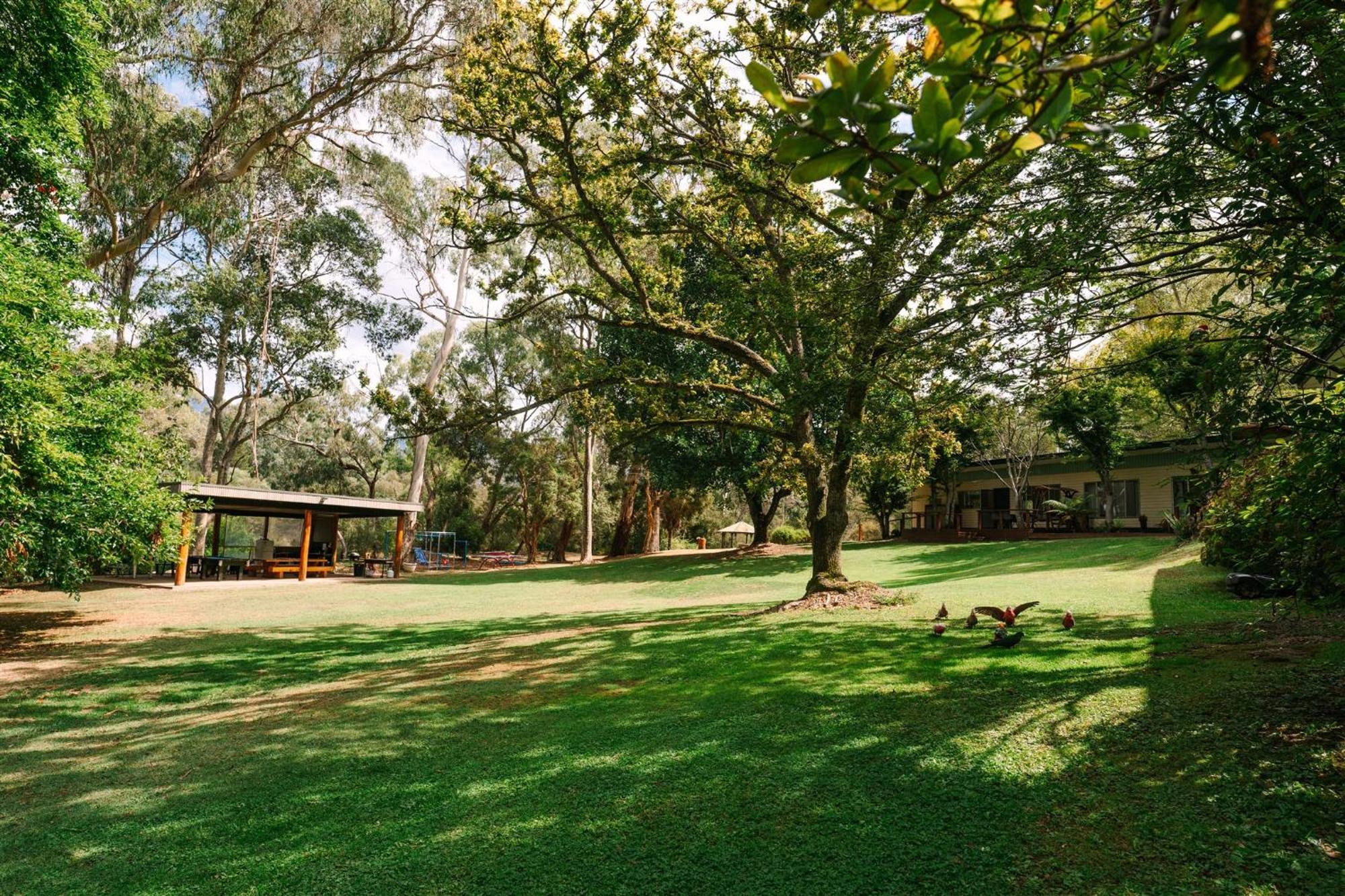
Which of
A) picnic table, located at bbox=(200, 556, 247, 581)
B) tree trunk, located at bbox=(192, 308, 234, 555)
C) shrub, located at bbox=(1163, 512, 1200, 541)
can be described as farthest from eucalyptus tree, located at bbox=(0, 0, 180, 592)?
tree trunk, located at bbox=(192, 308, 234, 555)

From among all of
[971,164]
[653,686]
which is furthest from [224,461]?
[971,164]

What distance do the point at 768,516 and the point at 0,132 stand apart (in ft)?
80.9

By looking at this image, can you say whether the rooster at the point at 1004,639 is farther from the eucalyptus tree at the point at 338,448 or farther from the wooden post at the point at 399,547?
the eucalyptus tree at the point at 338,448

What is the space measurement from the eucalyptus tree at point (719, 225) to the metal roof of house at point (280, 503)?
406 inches

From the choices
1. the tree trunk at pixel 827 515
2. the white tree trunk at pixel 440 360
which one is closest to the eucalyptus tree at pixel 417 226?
the white tree trunk at pixel 440 360

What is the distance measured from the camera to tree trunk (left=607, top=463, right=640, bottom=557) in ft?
105

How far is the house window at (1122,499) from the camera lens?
85.6ft

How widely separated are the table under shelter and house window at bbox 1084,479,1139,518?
2578cm

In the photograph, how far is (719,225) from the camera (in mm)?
12281

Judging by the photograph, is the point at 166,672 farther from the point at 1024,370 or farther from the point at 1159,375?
the point at 1159,375

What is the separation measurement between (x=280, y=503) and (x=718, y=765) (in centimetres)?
1942

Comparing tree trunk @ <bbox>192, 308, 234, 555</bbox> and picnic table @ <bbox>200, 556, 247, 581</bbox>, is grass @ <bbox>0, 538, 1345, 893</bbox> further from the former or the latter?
tree trunk @ <bbox>192, 308, 234, 555</bbox>

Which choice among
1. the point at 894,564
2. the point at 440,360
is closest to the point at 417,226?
the point at 440,360

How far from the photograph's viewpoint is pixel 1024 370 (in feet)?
20.5
